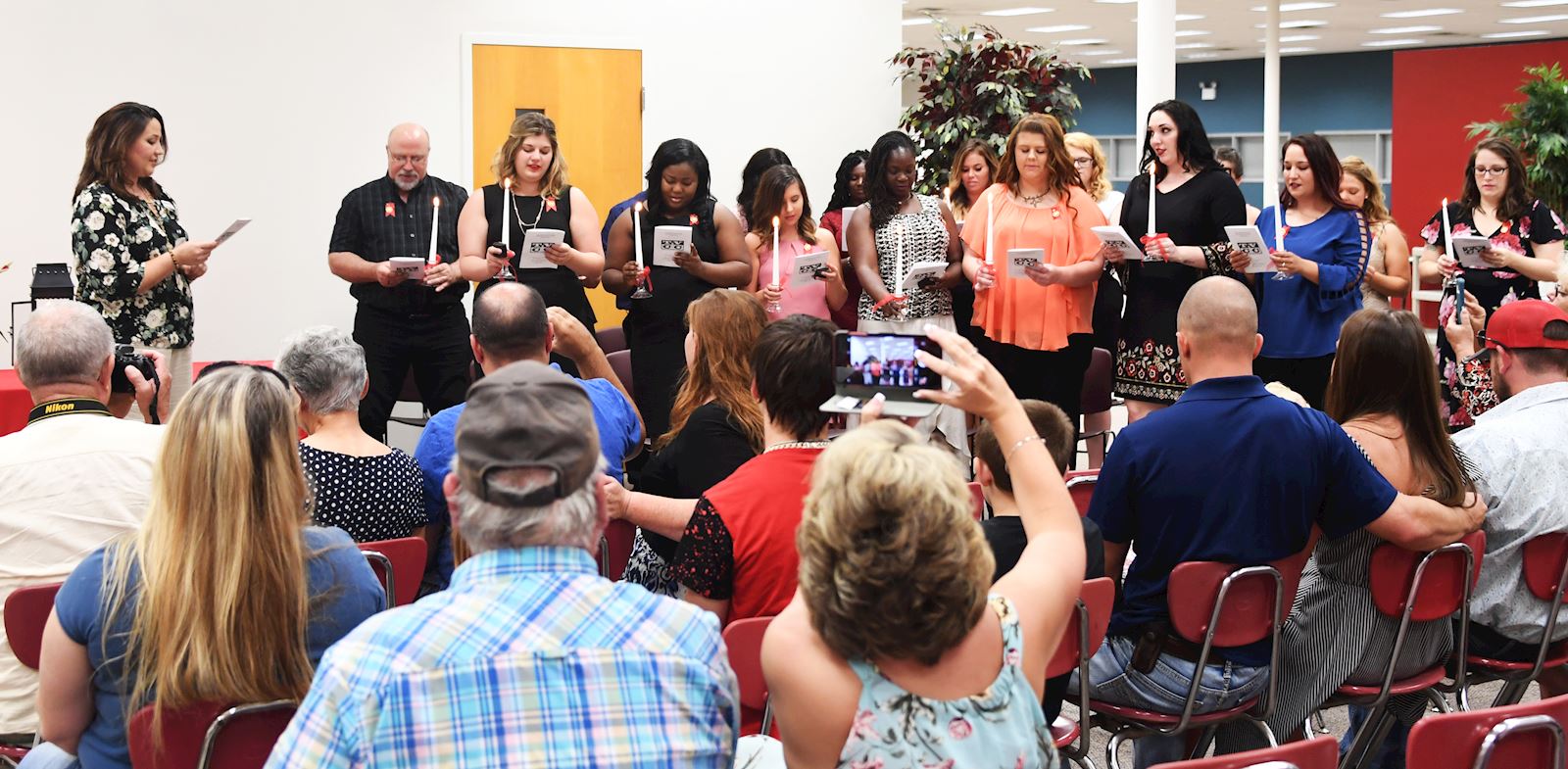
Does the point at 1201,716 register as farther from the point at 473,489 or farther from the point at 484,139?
the point at 484,139

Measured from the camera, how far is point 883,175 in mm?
6145

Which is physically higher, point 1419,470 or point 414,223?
point 414,223

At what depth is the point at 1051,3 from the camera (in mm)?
16359

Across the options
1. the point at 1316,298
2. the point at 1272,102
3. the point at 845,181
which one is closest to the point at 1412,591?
the point at 1316,298

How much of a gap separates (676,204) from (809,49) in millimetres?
2658

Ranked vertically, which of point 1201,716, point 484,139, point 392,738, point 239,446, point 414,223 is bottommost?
point 1201,716

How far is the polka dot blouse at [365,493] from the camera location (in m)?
3.14

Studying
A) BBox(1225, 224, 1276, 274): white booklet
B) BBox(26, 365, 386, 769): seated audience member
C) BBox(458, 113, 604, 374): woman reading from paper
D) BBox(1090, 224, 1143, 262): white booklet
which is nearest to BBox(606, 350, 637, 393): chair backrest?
BBox(458, 113, 604, 374): woman reading from paper

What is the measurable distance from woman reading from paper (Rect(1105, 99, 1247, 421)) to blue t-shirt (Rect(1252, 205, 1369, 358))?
269 millimetres

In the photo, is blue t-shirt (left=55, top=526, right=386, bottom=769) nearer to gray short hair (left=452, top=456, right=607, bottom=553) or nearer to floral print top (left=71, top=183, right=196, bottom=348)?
gray short hair (left=452, top=456, right=607, bottom=553)

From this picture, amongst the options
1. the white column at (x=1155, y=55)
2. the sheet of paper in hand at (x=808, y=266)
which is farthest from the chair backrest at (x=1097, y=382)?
the white column at (x=1155, y=55)

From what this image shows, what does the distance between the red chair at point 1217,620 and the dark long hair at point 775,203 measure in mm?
3468

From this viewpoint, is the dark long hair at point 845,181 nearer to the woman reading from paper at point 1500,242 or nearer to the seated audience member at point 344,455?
the woman reading from paper at point 1500,242

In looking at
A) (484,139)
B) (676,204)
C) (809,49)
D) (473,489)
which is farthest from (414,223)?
(473,489)
